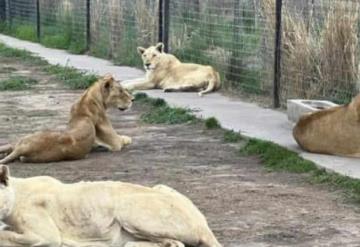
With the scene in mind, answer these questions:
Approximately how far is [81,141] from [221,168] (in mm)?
1359

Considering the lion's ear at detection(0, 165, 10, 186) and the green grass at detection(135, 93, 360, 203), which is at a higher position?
the lion's ear at detection(0, 165, 10, 186)

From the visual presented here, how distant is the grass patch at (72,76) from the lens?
49.6ft

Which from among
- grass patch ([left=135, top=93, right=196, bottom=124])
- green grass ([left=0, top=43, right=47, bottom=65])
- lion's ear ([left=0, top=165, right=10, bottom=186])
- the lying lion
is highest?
lion's ear ([left=0, top=165, right=10, bottom=186])

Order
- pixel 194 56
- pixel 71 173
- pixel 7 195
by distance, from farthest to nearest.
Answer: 1. pixel 194 56
2. pixel 71 173
3. pixel 7 195

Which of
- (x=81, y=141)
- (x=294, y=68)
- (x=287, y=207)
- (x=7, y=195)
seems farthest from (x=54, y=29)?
(x=7, y=195)

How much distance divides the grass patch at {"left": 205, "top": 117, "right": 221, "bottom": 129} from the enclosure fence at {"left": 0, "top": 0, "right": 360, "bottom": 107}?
5.37 ft

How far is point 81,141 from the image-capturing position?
31.0 feet

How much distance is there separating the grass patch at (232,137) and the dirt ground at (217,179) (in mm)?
100

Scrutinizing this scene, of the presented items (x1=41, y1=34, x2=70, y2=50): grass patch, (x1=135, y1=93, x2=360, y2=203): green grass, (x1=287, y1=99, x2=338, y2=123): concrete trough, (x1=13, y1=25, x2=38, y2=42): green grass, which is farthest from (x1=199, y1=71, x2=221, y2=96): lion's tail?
(x1=13, y1=25, x2=38, y2=42): green grass

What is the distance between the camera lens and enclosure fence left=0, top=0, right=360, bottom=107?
12.1m

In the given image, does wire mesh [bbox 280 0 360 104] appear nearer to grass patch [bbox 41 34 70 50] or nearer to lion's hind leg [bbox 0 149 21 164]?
lion's hind leg [bbox 0 149 21 164]

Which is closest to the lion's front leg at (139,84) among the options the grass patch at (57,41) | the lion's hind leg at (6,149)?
the lion's hind leg at (6,149)

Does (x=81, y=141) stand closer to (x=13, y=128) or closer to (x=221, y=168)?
(x=221, y=168)

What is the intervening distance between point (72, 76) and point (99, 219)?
10.4m
